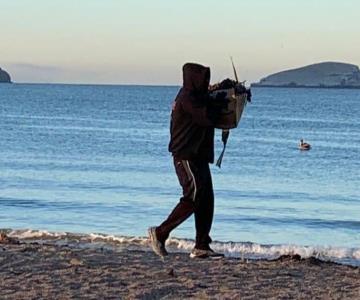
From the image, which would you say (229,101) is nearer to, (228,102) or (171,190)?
(228,102)

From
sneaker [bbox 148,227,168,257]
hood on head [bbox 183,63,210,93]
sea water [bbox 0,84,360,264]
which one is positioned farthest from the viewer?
sea water [bbox 0,84,360,264]

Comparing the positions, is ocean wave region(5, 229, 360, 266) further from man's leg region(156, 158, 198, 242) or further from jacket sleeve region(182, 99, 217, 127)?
jacket sleeve region(182, 99, 217, 127)

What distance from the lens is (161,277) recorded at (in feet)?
29.3

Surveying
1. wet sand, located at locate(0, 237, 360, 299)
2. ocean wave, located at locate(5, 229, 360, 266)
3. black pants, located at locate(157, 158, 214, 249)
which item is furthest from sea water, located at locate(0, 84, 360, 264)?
black pants, located at locate(157, 158, 214, 249)

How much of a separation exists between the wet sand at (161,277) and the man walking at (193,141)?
56cm

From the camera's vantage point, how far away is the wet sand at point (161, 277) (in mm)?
8281

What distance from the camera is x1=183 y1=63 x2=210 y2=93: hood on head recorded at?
9500 mm

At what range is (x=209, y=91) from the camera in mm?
9727

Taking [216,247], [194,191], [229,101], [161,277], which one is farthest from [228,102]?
[216,247]

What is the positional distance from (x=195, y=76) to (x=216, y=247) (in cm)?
413

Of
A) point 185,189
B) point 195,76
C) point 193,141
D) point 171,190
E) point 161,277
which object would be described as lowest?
point 171,190

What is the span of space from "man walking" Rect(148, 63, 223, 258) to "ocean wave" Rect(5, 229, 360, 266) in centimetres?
305

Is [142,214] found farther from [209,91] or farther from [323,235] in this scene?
[209,91]

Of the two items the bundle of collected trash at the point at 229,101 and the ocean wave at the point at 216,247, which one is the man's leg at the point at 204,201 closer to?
the bundle of collected trash at the point at 229,101
